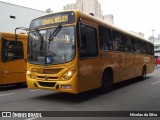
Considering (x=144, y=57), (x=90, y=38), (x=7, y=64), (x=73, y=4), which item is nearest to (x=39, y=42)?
(x=90, y=38)

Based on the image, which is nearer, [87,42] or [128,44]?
[87,42]

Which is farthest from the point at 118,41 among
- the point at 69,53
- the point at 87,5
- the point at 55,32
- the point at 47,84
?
the point at 87,5

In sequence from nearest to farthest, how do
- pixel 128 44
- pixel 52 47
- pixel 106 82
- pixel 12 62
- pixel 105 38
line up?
pixel 52 47 < pixel 105 38 < pixel 106 82 < pixel 12 62 < pixel 128 44

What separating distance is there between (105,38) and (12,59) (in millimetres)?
5314

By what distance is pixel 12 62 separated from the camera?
561 inches

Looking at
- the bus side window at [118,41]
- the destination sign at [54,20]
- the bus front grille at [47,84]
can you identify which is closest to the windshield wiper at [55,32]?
the destination sign at [54,20]

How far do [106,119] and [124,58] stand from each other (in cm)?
774

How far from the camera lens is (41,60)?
33.4 feet

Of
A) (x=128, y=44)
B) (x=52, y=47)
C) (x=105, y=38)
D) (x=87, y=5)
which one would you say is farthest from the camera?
(x=87, y=5)

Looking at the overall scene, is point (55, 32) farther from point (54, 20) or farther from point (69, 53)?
point (69, 53)

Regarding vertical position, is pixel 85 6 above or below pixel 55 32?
above

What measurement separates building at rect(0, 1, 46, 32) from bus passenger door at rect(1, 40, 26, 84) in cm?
1847

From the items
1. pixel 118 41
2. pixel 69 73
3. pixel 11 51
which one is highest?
pixel 118 41

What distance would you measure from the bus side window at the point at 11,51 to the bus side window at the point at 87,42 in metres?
5.00
